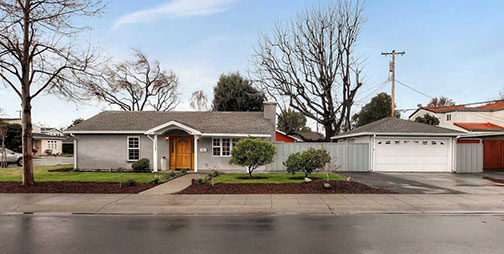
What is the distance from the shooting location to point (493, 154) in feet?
74.9

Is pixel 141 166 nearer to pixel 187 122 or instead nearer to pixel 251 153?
pixel 187 122

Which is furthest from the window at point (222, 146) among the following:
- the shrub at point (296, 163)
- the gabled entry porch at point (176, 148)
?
the shrub at point (296, 163)

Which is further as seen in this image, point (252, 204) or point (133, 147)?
point (133, 147)

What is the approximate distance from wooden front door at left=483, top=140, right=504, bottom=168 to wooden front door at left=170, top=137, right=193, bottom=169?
71.5 feet

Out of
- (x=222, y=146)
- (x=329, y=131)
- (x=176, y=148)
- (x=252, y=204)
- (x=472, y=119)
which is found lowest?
(x=252, y=204)

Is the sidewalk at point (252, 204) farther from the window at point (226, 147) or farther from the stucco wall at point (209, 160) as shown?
the window at point (226, 147)

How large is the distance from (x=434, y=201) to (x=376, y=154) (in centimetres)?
929

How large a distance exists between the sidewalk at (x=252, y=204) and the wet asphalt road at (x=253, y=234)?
2.07ft

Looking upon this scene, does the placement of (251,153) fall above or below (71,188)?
above

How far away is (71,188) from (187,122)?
9.36 m

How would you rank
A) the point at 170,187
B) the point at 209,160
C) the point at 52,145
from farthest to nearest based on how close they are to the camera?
the point at 52,145 → the point at 209,160 → the point at 170,187

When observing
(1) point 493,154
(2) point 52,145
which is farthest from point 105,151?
(2) point 52,145

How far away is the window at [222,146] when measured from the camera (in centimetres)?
1884

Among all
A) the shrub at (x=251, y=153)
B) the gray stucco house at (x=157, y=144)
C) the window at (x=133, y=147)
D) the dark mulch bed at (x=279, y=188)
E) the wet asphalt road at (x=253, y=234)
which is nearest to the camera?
the wet asphalt road at (x=253, y=234)
